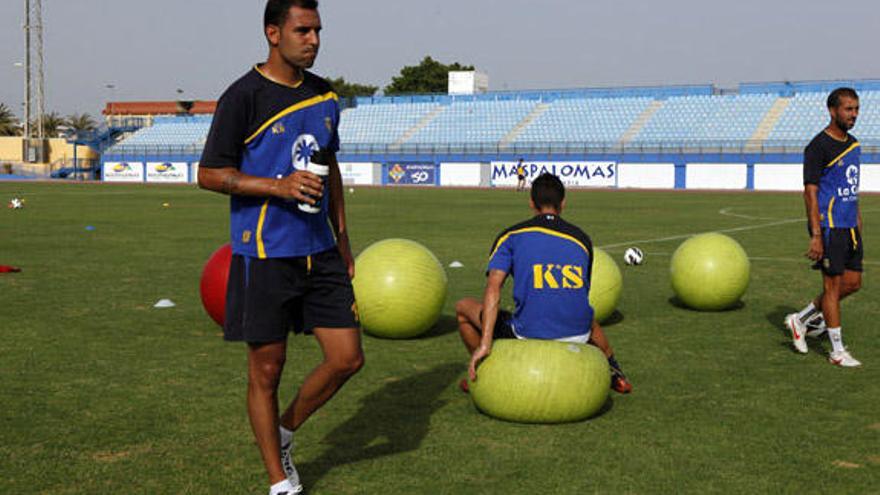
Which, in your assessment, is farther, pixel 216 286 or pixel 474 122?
pixel 474 122

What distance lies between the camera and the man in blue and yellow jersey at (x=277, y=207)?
13.6ft

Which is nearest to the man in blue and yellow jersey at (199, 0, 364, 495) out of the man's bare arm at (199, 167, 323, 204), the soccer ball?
the man's bare arm at (199, 167, 323, 204)

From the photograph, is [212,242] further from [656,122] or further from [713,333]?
[656,122]

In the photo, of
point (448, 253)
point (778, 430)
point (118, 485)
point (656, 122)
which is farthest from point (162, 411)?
point (656, 122)

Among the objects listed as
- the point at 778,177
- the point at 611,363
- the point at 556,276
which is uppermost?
the point at 778,177

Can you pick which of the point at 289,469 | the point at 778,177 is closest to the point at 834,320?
the point at 289,469

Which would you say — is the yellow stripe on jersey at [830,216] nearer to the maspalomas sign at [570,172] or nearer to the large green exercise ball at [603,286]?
the large green exercise ball at [603,286]

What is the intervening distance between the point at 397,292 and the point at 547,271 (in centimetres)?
274

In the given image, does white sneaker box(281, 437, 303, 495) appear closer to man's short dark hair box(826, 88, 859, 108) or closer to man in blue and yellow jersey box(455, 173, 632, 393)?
man in blue and yellow jersey box(455, 173, 632, 393)

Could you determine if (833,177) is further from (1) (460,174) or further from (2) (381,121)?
(2) (381,121)

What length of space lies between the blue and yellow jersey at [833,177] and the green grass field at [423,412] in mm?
1269

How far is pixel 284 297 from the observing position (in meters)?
4.25

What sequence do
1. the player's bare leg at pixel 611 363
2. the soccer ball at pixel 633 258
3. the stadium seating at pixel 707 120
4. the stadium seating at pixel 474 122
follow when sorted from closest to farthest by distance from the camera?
the player's bare leg at pixel 611 363, the soccer ball at pixel 633 258, the stadium seating at pixel 707 120, the stadium seating at pixel 474 122

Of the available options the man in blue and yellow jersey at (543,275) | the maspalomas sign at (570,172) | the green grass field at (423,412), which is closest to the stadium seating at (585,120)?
the maspalomas sign at (570,172)
